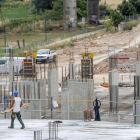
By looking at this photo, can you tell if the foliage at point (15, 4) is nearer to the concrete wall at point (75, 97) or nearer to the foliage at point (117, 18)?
the foliage at point (117, 18)

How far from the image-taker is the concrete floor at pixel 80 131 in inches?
504

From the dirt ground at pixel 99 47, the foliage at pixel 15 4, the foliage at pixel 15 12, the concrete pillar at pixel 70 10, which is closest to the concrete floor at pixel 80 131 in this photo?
the dirt ground at pixel 99 47

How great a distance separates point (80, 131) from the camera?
1374 centimetres

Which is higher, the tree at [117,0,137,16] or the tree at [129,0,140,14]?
the tree at [129,0,140,14]

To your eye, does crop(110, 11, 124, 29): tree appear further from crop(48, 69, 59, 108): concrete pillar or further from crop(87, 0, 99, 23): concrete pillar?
crop(48, 69, 59, 108): concrete pillar

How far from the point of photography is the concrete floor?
12.8 meters

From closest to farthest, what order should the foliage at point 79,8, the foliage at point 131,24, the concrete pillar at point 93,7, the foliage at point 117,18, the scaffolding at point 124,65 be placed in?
the scaffolding at point 124,65 < the foliage at point 131,24 < the foliage at point 117,18 < the concrete pillar at point 93,7 < the foliage at point 79,8

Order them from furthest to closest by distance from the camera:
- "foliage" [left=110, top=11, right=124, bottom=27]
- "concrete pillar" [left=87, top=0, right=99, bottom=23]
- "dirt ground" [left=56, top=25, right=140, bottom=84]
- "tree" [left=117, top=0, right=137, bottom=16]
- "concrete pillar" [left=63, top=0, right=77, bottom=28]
Result: "concrete pillar" [left=87, top=0, right=99, bottom=23] → "concrete pillar" [left=63, top=0, right=77, bottom=28] → "tree" [left=117, top=0, right=137, bottom=16] → "foliage" [left=110, top=11, right=124, bottom=27] → "dirt ground" [left=56, top=25, right=140, bottom=84]

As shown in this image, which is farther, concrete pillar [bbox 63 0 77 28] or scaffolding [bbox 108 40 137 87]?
concrete pillar [bbox 63 0 77 28]

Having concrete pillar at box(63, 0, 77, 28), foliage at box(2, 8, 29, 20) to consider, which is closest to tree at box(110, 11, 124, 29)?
concrete pillar at box(63, 0, 77, 28)

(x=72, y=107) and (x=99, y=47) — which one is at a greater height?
(x=99, y=47)

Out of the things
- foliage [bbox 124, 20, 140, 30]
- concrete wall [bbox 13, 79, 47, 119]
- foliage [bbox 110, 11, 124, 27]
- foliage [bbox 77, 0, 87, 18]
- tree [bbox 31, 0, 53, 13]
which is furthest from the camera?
tree [bbox 31, 0, 53, 13]

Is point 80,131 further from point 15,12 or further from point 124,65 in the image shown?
point 15,12

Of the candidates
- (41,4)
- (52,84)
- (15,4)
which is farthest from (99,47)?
(15,4)
